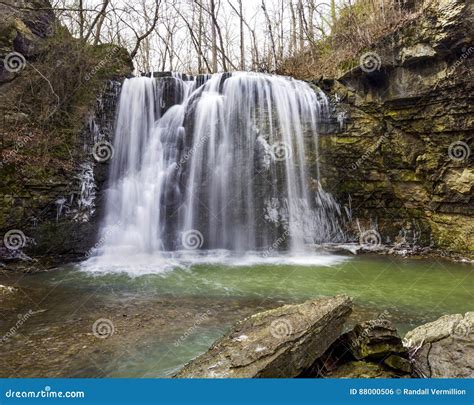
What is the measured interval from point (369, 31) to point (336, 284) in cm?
839

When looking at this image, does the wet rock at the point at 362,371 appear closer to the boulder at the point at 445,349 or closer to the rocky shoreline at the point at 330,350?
the rocky shoreline at the point at 330,350

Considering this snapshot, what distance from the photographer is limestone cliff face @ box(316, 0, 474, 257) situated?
28.8ft

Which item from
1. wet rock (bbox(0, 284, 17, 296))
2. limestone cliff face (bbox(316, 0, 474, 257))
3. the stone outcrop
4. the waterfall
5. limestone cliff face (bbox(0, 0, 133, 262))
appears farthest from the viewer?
the waterfall

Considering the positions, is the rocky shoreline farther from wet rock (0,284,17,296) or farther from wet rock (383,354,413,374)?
wet rock (0,284,17,296)

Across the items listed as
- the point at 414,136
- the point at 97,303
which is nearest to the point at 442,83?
the point at 414,136

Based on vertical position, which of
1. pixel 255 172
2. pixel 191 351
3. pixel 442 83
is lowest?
pixel 191 351

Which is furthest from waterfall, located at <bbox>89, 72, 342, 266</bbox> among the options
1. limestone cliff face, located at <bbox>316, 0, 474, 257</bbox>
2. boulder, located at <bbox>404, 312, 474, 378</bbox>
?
boulder, located at <bbox>404, 312, 474, 378</bbox>

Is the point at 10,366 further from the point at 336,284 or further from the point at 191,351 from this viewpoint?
the point at 336,284

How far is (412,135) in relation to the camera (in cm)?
980

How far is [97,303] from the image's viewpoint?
5449 mm

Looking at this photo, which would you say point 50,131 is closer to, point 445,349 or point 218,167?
point 218,167

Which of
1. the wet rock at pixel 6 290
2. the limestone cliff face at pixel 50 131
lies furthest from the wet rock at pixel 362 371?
the limestone cliff face at pixel 50 131

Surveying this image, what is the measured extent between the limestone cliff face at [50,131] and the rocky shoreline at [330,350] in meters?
6.46

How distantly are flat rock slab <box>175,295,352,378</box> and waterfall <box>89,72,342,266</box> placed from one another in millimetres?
5994
